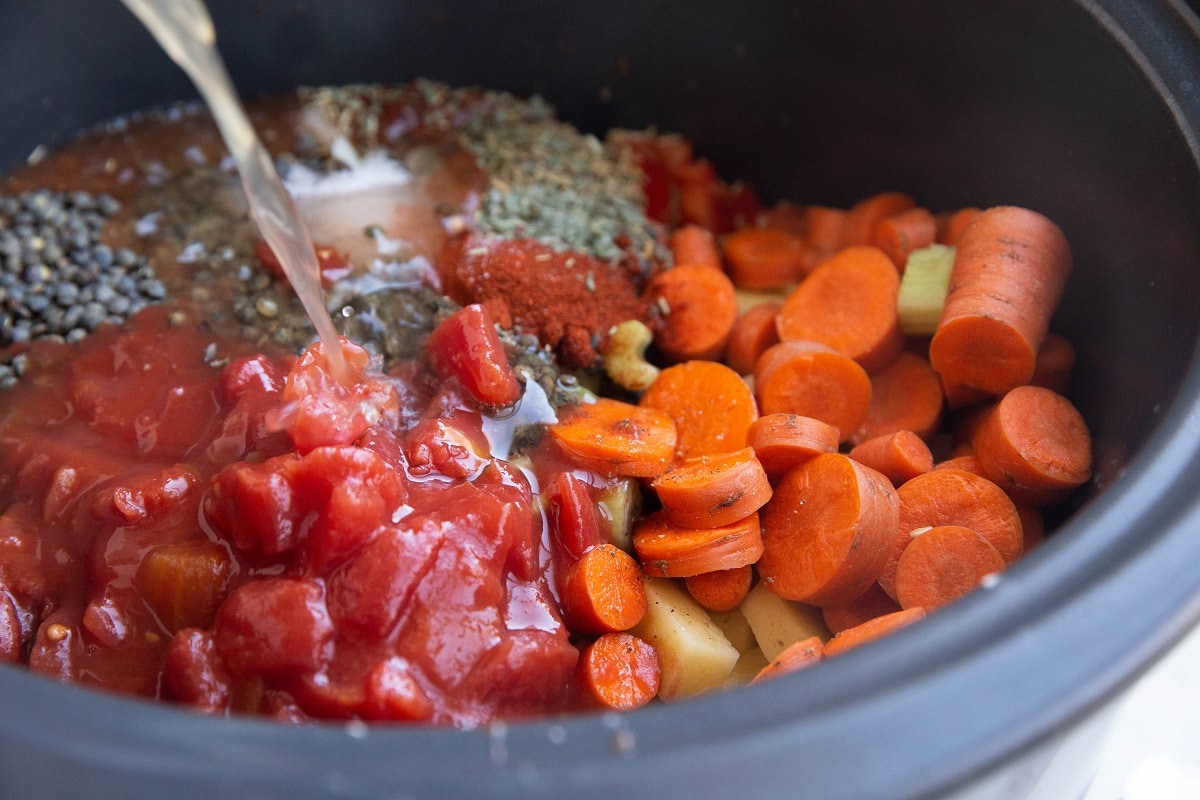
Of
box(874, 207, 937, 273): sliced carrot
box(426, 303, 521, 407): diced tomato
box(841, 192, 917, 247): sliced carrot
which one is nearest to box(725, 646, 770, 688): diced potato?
box(426, 303, 521, 407): diced tomato

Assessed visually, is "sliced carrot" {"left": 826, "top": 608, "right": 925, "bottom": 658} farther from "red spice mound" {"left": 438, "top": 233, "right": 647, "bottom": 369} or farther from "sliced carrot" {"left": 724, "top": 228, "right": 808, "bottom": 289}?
"sliced carrot" {"left": 724, "top": 228, "right": 808, "bottom": 289}

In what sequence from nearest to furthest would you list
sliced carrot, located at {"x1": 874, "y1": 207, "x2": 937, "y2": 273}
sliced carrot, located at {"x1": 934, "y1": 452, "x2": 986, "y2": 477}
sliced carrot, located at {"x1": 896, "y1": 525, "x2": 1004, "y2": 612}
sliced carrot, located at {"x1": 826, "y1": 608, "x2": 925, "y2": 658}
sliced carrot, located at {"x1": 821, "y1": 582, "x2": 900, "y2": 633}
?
sliced carrot, located at {"x1": 826, "y1": 608, "x2": 925, "y2": 658} → sliced carrot, located at {"x1": 896, "y1": 525, "x2": 1004, "y2": 612} → sliced carrot, located at {"x1": 821, "y1": 582, "x2": 900, "y2": 633} → sliced carrot, located at {"x1": 934, "y1": 452, "x2": 986, "y2": 477} → sliced carrot, located at {"x1": 874, "y1": 207, "x2": 937, "y2": 273}

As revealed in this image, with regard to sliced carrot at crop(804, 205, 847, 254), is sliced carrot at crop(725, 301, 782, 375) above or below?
below

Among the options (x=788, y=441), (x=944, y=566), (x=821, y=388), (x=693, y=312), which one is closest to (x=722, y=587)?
(x=788, y=441)

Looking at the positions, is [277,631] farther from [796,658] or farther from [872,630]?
[872,630]

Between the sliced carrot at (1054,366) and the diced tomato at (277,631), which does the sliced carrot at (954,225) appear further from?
the diced tomato at (277,631)

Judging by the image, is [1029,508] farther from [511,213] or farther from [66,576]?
[66,576]

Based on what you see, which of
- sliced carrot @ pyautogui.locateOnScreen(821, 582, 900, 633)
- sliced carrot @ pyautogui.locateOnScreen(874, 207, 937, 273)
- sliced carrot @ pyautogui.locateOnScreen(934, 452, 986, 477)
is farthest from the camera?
sliced carrot @ pyautogui.locateOnScreen(874, 207, 937, 273)
